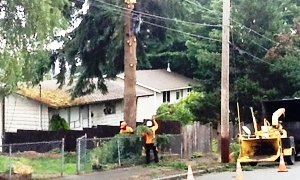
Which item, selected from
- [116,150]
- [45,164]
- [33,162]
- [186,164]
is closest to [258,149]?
[186,164]

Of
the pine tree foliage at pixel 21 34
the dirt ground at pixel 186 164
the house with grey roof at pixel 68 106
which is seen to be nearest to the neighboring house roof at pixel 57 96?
the house with grey roof at pixel 68 106

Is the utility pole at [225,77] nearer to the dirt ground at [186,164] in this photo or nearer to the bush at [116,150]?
the dirt ground at [186,164]

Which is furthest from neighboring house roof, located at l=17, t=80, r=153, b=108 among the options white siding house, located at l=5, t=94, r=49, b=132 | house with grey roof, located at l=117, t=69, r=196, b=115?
house with grey roof, located at l=117, t=69, r=196, b=115

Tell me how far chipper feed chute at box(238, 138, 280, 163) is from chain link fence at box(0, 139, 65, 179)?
6.72 m

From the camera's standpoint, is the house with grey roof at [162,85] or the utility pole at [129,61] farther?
the house with grey roof at [162,85]

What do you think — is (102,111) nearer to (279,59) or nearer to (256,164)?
(279,59)

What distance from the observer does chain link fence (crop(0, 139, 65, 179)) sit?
18.6 m

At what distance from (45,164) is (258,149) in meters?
7.89

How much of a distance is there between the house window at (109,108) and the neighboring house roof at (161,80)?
5.12 metres

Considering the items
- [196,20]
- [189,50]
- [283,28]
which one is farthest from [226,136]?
[196,20]

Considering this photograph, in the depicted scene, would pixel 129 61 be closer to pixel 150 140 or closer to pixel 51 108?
pixel 150 140

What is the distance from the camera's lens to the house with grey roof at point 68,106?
39062 millimetres

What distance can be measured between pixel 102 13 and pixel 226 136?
861cm

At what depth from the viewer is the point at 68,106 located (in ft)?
128
